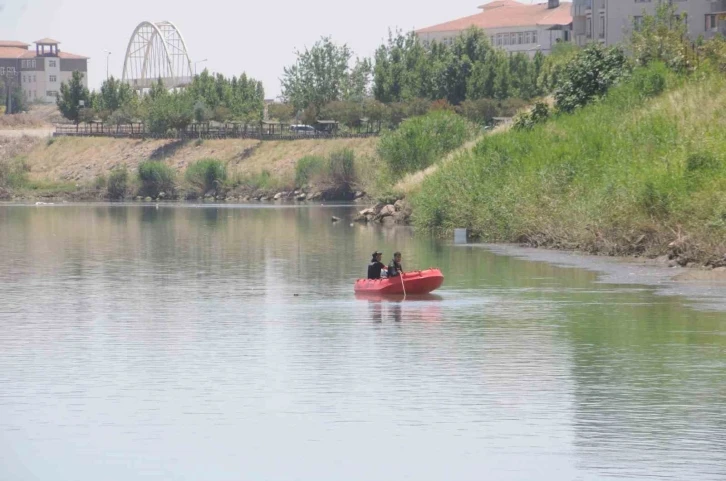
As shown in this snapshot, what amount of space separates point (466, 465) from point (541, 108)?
2422 inches

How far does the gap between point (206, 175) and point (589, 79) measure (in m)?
66.9

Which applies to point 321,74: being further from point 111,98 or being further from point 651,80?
point 651,80

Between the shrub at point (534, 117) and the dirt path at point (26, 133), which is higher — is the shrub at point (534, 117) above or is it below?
below

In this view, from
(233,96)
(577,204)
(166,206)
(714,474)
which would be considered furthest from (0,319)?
(233,96)

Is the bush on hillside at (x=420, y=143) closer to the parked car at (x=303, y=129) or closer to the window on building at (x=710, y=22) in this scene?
the window on building at (x=710, y=22)

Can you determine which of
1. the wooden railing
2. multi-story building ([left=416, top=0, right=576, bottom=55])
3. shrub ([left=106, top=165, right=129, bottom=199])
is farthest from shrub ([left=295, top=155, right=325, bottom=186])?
multi-story building ([left=416, top=0, right=576, bottom=55])

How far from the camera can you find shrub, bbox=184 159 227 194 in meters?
141

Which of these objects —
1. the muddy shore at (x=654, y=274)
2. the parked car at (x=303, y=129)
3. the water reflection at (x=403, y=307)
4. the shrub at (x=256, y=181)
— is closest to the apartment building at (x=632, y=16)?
the shrub at (x=256, y=181)

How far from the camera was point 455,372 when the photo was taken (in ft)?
94.7

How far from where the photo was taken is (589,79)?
3216 inches

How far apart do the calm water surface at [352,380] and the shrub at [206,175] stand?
89.8 meters

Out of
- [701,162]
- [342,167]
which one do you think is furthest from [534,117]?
[342,167]

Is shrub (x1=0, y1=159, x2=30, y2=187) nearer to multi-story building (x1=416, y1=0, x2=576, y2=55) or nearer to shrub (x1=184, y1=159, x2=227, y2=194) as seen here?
shrub (x1=184, y1=159, x2=227, y2=194)

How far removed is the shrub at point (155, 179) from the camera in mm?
142500
